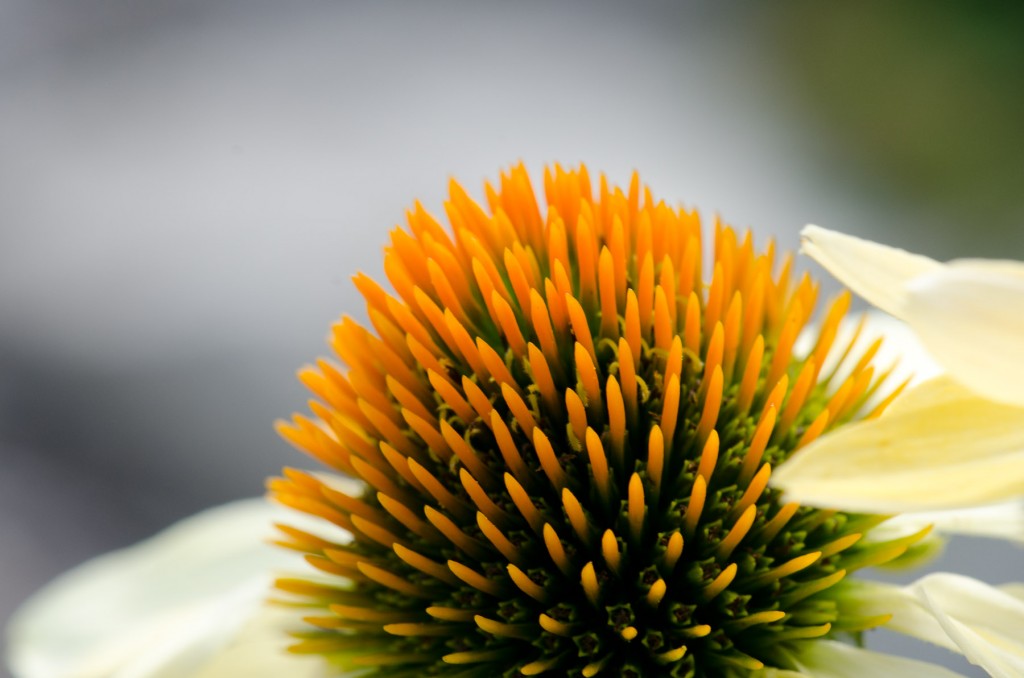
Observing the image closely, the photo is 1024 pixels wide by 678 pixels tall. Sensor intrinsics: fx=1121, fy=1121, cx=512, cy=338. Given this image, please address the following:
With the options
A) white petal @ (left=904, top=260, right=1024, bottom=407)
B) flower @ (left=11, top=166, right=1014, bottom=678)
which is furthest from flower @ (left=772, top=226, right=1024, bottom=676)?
flower @ (left=11, top=166, right=1014, bottom=678)

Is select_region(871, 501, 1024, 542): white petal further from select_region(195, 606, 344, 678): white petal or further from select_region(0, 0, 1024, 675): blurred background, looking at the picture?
select_region(0, 0, 1024, 675): blurred background

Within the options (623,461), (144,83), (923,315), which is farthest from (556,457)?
(144,83)

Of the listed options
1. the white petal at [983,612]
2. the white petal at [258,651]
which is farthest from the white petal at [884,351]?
the white petal at [258,651]

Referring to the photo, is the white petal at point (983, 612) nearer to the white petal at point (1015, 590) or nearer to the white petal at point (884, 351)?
the white petal at point (1015, 590)

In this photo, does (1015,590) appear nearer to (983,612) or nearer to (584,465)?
(983,612)

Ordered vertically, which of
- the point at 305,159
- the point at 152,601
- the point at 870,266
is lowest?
the point at 870,266

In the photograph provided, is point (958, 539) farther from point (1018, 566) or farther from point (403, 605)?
point (403, 605)

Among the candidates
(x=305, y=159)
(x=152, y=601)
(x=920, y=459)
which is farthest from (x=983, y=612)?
(x=305, y=159)
